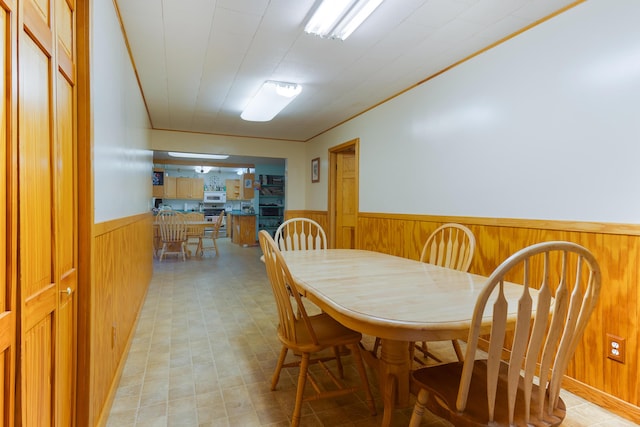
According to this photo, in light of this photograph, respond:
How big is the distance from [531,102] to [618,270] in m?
1.12

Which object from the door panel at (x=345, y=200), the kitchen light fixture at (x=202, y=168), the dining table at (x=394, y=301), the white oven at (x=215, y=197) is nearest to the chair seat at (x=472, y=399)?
the dining table at (x=394, y=301)

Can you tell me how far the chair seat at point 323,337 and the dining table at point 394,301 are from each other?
0.17 metres

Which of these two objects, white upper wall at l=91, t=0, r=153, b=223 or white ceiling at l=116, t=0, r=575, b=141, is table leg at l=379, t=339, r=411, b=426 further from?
white ceiling at l=116, t=0, r=575, b=141

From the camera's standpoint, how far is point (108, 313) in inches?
66.7

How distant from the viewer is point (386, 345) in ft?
4.95

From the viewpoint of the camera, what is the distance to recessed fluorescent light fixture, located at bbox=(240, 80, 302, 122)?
10.3ft

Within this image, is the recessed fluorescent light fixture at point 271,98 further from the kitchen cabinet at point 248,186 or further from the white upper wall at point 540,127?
the kitchen cabinet at point 248,186

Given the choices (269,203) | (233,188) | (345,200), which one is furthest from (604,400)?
→ (233,188)

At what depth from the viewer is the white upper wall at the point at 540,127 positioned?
5.62ft

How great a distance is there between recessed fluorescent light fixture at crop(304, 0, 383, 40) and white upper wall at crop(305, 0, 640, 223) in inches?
43.8

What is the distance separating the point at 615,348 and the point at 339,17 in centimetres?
240

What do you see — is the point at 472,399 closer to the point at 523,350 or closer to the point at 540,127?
the point at 523,350

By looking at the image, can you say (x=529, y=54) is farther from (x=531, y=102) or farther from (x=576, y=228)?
(x=576, y=228)

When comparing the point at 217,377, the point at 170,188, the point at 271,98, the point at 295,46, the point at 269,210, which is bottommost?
the point at 217,377
